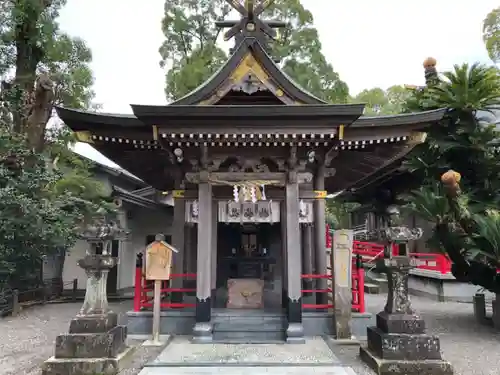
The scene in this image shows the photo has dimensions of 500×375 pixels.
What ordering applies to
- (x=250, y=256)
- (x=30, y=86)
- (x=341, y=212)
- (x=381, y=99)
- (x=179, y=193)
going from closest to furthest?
(x=179, y=193) < (x=250, y=256) < (x=30, y=86) < (x=341, y=212) < (x=381, y=99)

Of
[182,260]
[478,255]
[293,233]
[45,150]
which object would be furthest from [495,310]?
[45,150]

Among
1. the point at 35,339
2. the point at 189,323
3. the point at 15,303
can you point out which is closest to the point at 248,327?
the point at 189,323

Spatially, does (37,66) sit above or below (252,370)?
above

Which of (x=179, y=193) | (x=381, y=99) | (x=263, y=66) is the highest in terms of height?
(x=381, y=99)

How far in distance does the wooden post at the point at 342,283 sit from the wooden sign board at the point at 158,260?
361cm

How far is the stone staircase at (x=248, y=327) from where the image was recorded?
7770mm

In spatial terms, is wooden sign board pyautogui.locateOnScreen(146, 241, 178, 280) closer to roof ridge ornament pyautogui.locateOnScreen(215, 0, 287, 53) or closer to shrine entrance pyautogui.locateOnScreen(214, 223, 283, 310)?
shrine entrance pyautogui.locateOnScreen(214, 223, 283, 310)

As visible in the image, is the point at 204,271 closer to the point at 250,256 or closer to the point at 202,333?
the point at 202,333

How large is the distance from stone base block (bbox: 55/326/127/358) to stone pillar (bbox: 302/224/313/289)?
565cm

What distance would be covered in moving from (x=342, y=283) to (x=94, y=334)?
5087 millimetres

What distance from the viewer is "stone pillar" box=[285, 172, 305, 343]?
7617 millimetres

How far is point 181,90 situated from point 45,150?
7088 mm

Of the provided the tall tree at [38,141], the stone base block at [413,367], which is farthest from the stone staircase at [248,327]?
the tall tree at [38,141]

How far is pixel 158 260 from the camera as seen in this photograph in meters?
7.72
